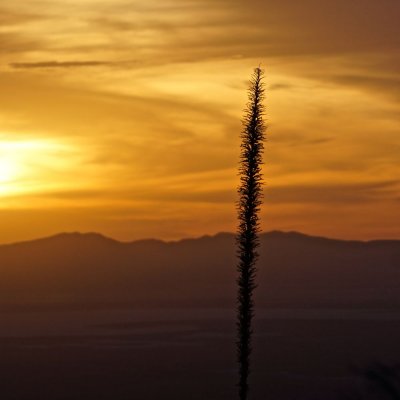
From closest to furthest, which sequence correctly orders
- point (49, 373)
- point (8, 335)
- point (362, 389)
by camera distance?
point (362, 389), point (49, 373), point (8, 335)

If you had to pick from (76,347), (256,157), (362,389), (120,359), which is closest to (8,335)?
(76,347)

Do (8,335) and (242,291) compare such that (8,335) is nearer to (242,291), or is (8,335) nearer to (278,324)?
(278,324)

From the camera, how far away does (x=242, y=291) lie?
11.8 meters

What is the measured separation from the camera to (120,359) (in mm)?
153250

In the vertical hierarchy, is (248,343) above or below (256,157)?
below

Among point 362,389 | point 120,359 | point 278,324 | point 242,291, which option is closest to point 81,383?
point 120,359

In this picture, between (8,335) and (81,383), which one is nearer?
(81,383)

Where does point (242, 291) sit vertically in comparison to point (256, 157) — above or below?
below

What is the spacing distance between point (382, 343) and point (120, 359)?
3672 cm

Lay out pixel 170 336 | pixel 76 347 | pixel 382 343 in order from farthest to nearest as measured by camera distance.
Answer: pixel 170 336 < pixel 76 347 < pixel 382 343

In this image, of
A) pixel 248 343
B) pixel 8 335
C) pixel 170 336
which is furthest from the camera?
pixel 8 335

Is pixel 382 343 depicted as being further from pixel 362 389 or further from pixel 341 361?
pixel 362 389

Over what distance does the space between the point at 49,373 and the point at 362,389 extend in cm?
4887

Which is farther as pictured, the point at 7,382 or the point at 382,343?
the point at 382,343
